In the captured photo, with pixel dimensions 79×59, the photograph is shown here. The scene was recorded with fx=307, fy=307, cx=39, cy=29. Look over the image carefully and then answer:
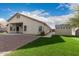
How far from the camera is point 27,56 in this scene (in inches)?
218

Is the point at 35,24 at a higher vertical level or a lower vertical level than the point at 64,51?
higher

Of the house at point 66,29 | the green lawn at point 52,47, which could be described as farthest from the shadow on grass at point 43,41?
the house at point 66,29

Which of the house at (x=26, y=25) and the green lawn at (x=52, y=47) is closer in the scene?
the green lawn at (x=52, y=47)

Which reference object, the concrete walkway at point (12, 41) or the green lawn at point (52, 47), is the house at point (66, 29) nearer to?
the green lawn at point (52, 47)

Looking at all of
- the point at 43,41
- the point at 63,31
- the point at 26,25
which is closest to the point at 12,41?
the point at 26,25

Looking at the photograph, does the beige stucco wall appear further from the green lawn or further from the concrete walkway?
the concrete walkway

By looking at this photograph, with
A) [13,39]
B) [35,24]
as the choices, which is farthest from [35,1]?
[13,39]

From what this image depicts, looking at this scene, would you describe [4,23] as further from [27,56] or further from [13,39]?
[27,56]

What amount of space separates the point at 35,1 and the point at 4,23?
2.37ft

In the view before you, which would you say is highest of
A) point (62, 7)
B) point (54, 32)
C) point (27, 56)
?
point (62, 7)

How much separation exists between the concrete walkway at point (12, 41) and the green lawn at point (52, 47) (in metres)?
0.09

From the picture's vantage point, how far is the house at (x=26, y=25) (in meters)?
5.76

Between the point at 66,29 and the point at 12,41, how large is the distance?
1.03 m

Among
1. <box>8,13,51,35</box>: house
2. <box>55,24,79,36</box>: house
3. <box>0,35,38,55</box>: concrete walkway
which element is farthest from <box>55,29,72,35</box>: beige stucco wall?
<box>0,35,38,55</box>: concrete walkway
